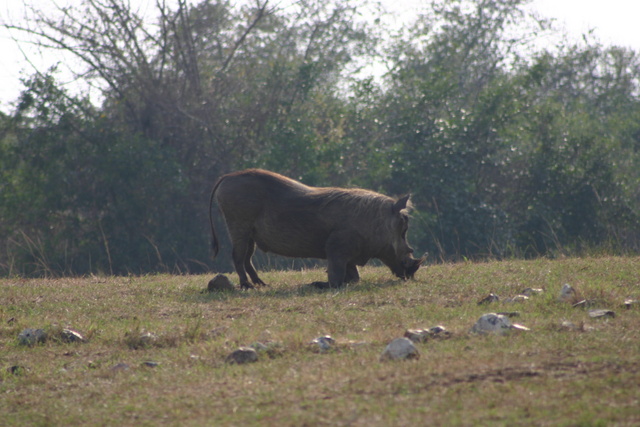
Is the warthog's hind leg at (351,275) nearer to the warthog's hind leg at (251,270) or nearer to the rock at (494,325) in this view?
the warthog's hind leg at (251,270)

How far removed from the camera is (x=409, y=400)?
363 cm

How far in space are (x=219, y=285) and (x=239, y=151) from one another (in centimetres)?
1128

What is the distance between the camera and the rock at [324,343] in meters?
4.80

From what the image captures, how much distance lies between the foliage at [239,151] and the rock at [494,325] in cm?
1122

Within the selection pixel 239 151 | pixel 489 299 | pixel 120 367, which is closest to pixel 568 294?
pixel 489 299

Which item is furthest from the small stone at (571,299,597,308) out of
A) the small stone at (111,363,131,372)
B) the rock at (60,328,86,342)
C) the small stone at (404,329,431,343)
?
the rock at (60,328,86,342)

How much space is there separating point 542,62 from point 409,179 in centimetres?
594

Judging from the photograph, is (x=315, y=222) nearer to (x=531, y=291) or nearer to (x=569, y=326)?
(x=531, y=291)

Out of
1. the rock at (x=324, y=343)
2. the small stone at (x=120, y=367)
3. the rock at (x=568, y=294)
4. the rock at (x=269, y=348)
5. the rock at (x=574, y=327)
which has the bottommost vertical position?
the small stone at (x=120, y=367)

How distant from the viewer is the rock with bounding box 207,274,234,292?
7496mm

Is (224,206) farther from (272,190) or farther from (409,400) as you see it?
(409,400)

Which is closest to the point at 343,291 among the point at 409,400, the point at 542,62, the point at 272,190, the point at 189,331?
the point at 272,190

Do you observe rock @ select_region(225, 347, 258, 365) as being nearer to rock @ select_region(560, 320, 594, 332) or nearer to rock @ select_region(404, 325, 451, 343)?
rock @ select_region(404, 325, 451, 343)

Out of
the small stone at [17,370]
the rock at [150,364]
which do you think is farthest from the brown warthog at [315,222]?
the small stone at [17,370]
